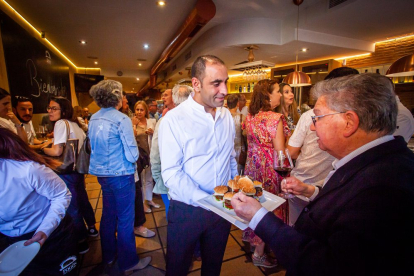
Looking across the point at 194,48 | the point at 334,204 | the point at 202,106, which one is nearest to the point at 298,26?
the point at 194,48

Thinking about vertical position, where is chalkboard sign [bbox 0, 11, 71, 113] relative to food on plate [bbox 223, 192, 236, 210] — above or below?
above

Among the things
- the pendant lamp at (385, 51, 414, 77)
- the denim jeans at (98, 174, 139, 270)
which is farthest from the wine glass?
the pendant lamp at (385, 51, 414, 77)

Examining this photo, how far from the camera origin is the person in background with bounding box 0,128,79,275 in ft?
3.69

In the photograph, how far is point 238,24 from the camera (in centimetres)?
439

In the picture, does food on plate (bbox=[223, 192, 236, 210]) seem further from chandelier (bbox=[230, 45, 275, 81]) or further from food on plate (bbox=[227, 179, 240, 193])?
chandelier (bbox=[230, 45, 275, 81])

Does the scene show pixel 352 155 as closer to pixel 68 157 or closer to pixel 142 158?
pixel 142 158

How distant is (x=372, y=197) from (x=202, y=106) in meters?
1.01

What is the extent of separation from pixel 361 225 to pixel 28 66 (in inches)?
224

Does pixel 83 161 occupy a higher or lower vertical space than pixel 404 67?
lower

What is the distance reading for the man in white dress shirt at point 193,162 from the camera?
49.9 inches

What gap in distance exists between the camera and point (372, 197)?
620mm

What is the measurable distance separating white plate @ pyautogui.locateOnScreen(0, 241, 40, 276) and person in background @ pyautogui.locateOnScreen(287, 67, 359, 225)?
182cm

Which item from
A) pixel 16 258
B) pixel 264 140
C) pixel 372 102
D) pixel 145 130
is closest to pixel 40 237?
pixel 16 258

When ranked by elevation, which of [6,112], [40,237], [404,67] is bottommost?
[40,237]
